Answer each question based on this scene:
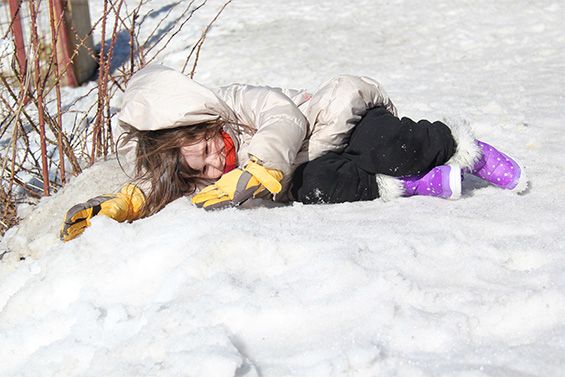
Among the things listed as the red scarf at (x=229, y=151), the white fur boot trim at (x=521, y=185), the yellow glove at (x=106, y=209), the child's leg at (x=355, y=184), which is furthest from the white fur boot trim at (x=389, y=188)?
the yellow glove at (x=106, y=209)

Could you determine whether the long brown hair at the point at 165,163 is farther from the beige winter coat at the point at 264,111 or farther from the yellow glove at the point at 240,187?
the yellow glove at the point at 240,187

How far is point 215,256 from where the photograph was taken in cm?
197

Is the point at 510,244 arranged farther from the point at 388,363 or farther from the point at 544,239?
the point at 388,363

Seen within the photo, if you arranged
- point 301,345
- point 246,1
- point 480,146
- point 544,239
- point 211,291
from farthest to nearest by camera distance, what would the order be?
point 246,1 < point 480,146 < point 544,239 < point 211,291 < point 301,345

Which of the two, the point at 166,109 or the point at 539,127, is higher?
the point at 166,109

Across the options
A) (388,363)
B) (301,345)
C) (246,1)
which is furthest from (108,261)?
(246,1)

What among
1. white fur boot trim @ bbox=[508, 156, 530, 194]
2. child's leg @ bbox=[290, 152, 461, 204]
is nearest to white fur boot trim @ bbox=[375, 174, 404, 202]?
child's leg @ bbox=[290, 152, 461, 204]

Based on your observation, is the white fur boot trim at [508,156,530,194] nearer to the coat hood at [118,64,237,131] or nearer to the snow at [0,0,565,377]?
the snow at [0,0,565,377]

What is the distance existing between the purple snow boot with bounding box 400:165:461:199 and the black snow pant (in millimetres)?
38

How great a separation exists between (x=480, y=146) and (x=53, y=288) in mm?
1731

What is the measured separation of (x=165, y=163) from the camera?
2.62 meters

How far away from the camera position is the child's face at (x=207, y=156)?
103 inches

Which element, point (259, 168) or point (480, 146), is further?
point (480, 146)

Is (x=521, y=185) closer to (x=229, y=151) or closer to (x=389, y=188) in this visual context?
(x=389, y=188)
